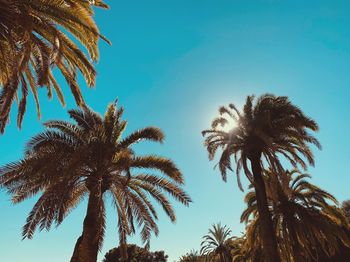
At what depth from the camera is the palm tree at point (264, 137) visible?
1705cm

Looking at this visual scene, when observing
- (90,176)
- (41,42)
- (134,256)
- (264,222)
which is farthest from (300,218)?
(134,256)

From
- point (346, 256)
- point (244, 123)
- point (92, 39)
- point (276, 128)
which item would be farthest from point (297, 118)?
point (346, 256)

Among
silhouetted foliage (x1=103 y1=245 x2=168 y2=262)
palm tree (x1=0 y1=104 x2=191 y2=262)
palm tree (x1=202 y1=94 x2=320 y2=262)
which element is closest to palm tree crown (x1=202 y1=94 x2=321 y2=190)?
palm tree (x1=202 y1=94 x2=320 y2=262)

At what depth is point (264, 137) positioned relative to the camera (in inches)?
636

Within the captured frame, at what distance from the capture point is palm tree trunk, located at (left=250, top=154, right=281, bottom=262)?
51.3ft

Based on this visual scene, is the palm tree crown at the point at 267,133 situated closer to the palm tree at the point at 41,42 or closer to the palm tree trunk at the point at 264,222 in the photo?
the palm tree trunk at the point at 264,222

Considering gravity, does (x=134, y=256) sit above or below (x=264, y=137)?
above

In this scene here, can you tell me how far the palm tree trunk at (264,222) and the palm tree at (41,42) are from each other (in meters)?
10.7

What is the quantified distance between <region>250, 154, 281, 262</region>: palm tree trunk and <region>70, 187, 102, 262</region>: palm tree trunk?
867 centimetres

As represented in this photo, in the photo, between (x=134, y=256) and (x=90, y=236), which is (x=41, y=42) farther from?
(x=134, y=256)

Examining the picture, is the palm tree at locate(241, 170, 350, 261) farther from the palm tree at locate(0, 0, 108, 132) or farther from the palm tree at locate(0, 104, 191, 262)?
the palm tree at locate(0, 0, 108, 132)

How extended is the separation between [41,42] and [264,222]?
13.3m

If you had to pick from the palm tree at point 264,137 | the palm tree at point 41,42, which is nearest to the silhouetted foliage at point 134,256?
the palm tree at point 264,137

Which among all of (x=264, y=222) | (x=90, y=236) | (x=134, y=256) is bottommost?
(x=90, y=236)
